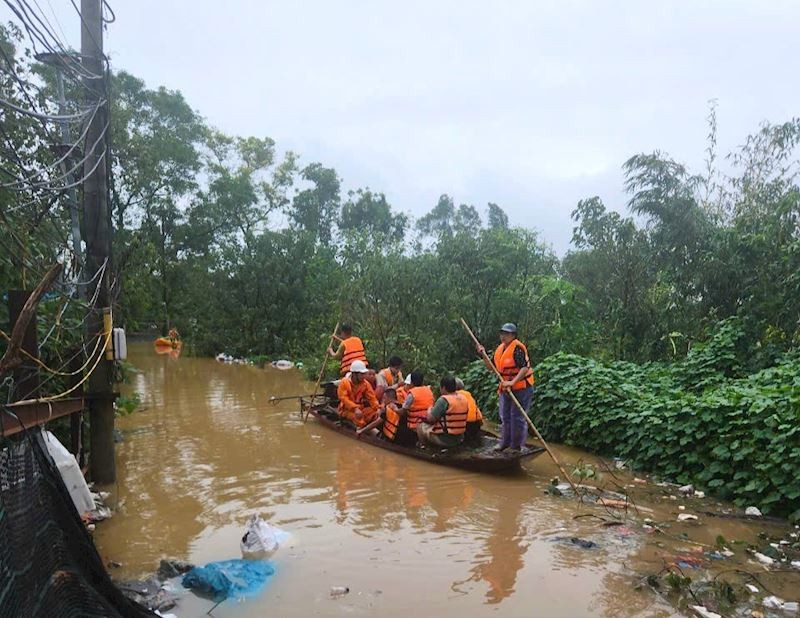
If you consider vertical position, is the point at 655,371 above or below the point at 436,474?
above

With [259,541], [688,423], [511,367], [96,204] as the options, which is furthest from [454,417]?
[96,204]

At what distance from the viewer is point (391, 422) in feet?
31.7

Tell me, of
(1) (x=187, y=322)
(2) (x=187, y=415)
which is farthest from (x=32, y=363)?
(1) (x=187, y=322)

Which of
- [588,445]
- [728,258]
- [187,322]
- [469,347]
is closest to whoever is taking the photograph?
[588,445]

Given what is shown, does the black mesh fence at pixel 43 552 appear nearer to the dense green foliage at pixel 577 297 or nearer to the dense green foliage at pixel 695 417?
the dense green foliage at pixel 577 297

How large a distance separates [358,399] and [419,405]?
1910 millimetres

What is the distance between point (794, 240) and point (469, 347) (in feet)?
22.9

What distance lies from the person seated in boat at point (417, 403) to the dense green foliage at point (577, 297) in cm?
253

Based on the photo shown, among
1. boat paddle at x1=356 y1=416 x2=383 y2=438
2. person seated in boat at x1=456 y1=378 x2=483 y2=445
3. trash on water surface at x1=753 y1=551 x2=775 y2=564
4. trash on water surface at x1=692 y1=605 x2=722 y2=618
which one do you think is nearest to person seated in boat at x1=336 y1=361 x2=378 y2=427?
boat paddle at x1=356 y1=416 x2=383 y2=438

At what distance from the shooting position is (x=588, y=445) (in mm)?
9906

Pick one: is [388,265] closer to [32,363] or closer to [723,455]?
[723,455]

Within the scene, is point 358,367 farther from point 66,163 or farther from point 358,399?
point 66,163

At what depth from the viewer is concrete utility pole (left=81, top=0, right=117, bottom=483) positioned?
275 inches

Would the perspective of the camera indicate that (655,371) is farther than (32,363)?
Yes
